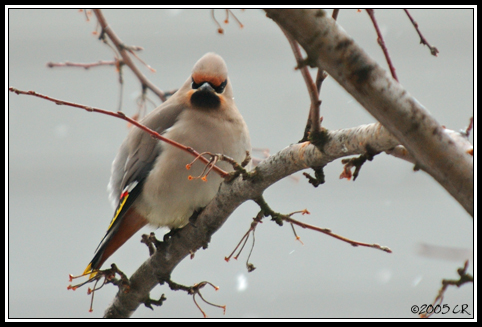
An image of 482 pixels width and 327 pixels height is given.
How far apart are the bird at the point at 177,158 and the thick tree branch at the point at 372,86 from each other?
158cm

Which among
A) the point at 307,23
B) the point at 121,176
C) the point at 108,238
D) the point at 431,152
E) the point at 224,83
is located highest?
the point at 224,83

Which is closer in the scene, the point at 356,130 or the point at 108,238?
the point at 356,130

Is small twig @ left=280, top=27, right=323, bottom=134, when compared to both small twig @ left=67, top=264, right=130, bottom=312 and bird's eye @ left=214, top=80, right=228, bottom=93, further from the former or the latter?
bird's eye @ left=214, top=80, right=228, bottom=93

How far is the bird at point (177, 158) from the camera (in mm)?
2748

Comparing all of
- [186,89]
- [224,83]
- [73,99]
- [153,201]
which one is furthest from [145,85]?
[73,99]

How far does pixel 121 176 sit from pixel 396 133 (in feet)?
7.32

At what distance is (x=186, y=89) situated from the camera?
3184mm

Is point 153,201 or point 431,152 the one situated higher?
point 153,201

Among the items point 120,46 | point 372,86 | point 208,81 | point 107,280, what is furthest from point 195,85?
point 372,86

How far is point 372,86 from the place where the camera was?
118 centimetres

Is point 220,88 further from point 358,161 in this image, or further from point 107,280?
point 358,161

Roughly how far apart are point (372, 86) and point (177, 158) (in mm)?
1747

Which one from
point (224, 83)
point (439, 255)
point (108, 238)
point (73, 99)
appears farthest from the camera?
point (73, 99)

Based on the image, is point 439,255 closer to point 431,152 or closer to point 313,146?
point 313,146
